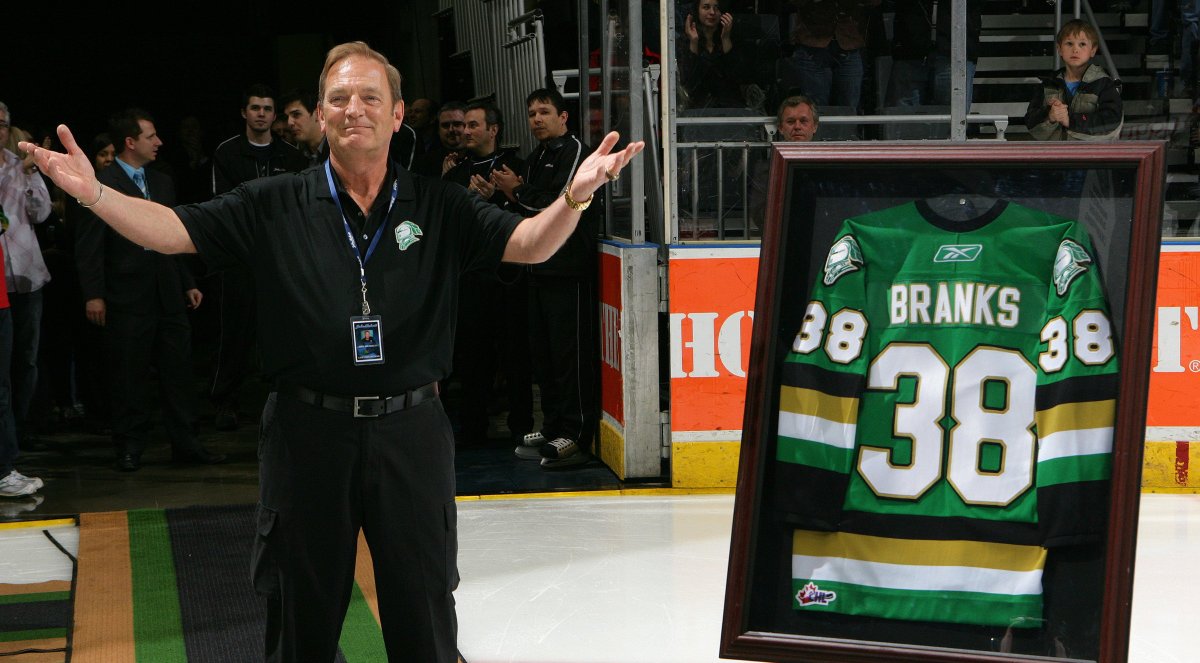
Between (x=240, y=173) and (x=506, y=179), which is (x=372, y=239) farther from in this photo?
(x=240, y=173)

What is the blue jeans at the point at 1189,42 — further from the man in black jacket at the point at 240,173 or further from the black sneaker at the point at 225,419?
the black sneaker at the point at 225,419

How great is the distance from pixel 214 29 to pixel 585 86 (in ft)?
33.9

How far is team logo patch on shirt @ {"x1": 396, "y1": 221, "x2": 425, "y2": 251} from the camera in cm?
295

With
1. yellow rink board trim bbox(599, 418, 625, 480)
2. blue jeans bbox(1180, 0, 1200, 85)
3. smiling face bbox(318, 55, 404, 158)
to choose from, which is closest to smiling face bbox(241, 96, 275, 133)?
yellow rink board trim bbox(599, 418, 625, 480)

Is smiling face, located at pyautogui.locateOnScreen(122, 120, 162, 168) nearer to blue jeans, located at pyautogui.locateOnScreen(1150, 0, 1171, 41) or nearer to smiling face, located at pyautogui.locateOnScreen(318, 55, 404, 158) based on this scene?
smiling face, located at pyautogui.locateOnScreen(318, 55, 404, 158)

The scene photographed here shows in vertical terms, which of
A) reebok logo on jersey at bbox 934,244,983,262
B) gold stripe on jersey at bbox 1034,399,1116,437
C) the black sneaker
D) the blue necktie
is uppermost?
reebok logo on jersey at bbox 934,244,983,262

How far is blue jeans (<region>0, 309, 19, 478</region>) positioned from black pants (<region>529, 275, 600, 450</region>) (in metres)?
2.63

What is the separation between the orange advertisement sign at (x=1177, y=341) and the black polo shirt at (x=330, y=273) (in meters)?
4.45

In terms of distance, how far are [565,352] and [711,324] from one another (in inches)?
39.5

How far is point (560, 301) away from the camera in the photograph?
7.14 metres

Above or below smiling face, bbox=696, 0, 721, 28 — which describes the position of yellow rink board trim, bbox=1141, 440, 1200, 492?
below

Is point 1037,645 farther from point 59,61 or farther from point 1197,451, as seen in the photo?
point 59,61

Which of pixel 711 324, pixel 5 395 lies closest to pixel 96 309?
pixel 5 395

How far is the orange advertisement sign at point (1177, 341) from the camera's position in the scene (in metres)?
6.35
